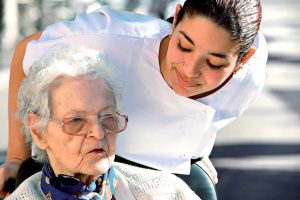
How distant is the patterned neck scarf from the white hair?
10cm

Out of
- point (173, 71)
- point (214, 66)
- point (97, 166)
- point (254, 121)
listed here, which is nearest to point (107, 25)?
point (173, 71)

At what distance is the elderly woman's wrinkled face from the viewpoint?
252cm

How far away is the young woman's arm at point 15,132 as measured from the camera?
285cm

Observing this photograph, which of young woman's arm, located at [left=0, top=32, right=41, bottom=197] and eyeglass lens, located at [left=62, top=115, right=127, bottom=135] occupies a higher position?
eyeglass lens, located at [left=62, top=115, right=127, bottom=135]

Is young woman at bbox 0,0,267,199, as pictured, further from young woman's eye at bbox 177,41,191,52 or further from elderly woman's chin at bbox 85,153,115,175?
elderly woman's chin at bbox 85,153,115,175

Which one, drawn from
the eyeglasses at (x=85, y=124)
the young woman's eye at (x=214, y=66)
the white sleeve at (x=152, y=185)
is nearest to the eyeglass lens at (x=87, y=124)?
the eyeglasses at (x=85, y=124)

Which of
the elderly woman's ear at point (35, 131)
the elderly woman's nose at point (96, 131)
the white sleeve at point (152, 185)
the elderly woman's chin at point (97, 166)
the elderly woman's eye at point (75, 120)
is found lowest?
the white sleeve at point (152, 185)

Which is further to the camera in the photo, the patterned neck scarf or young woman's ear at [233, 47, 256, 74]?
young woman's ear at [233, 47, 256, 74]

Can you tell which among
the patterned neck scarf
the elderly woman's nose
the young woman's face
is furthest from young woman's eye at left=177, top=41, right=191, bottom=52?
the patterned neck scarf

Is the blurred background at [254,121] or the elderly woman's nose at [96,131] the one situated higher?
the elderly woman's nose at [96,131]

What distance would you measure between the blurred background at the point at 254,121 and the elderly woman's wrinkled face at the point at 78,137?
11.1 feet

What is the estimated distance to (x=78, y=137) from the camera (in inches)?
Result: 99.2

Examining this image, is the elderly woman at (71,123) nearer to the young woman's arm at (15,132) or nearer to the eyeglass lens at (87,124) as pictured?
the eyeglass lens at (87,124)

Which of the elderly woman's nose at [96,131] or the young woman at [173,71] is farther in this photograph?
the young woman at [173,71]
